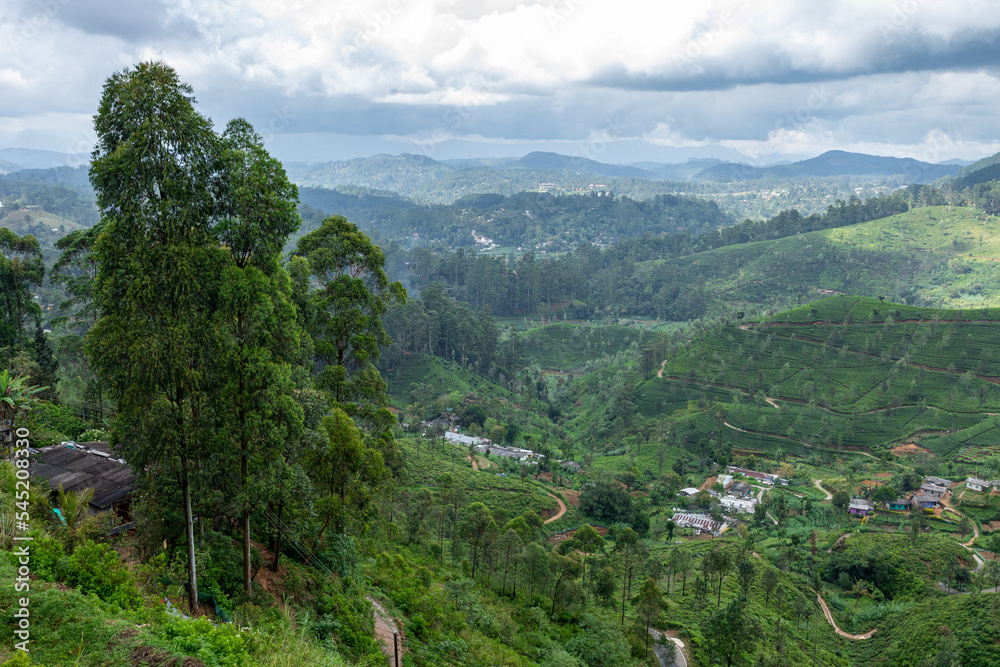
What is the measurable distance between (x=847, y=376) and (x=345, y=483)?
57.5 metres

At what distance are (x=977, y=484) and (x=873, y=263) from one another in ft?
243

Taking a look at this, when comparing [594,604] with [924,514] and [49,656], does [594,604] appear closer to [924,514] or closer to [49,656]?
[49,656]

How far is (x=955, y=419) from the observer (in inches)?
1987

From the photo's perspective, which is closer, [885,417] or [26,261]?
[26,261]

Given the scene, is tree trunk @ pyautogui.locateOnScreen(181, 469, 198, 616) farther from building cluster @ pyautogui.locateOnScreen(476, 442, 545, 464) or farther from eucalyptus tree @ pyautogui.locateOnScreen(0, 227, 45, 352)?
building cluster @ pyautogui.locateOnScreen(476, 442, 545, 464)

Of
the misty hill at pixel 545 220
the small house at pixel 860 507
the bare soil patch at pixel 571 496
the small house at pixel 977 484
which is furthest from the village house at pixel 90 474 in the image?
the misty hill at pixel 545 220

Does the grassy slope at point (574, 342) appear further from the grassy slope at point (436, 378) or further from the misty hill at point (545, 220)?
the misty hill at point (545, 220)

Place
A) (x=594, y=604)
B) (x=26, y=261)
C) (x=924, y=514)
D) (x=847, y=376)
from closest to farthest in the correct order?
(x=594, y=604) → (x=26, y=261) → (x=924, y=514) → (x=847, y=376)

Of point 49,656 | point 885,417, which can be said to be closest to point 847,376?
point 885,417

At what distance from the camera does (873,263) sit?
4053 inches

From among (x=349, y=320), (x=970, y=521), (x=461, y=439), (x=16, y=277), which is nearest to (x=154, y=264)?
(x=349, y=320)

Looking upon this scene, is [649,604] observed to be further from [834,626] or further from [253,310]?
[253,310]

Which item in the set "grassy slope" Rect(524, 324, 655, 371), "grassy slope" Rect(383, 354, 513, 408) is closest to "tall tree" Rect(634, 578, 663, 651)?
"grassy slope" Rect(383, 354, 513, 408)

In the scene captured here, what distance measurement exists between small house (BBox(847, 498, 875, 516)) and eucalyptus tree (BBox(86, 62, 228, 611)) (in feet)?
137
